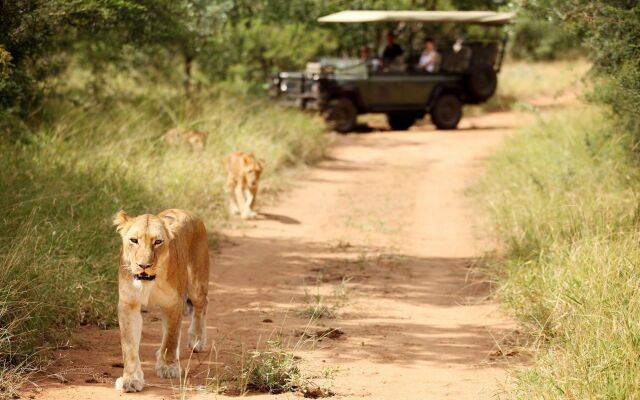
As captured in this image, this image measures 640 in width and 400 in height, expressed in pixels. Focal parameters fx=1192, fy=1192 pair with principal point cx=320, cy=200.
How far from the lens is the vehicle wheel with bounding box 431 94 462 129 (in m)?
24.5

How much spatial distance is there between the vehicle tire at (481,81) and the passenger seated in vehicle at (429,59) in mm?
921

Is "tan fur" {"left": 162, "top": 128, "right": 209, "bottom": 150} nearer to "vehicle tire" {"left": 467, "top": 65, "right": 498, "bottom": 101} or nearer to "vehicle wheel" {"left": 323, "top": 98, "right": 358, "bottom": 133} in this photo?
"vehicle wheel" {"left": 323, "top": 98, "right": 358, "bottom": 133}

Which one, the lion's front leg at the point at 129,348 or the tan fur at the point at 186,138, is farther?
the tan fur at the point at 186,138

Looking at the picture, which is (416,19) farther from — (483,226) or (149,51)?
(483,226)

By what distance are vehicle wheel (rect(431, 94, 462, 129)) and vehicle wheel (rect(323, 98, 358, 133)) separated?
6.97 ft

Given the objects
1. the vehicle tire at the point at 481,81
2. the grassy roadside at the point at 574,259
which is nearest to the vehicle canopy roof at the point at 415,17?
the vehicle tire at the point at 481,81

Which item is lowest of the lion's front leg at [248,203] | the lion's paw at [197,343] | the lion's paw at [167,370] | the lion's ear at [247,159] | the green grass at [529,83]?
the green grass at [529,83]

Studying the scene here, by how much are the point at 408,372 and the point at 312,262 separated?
3843 millimetres

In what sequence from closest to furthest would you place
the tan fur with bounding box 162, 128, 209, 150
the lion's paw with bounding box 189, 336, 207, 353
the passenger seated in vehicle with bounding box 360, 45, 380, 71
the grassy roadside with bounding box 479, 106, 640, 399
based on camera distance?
the grassy roadside with bounding box 479, 106, 640, 399
the lion's paw with bounding box 189, 336, 207, 353
the tan fur with bounding box 162, 128, 209, 150
the passenger seated in vehicle with bounding box 360, 45, 380, 71

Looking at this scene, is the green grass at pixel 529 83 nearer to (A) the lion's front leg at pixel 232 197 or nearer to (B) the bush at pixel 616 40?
(A) the lion's front leg at pixel 232 197

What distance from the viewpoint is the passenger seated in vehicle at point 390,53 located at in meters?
23.7

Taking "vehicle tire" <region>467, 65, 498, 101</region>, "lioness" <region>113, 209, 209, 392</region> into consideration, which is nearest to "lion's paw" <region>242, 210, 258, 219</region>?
"lioness" <region>113, 209, 209, 392</region>

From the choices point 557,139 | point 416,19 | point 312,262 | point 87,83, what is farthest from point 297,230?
point 416,19

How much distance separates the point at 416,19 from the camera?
22906mm
